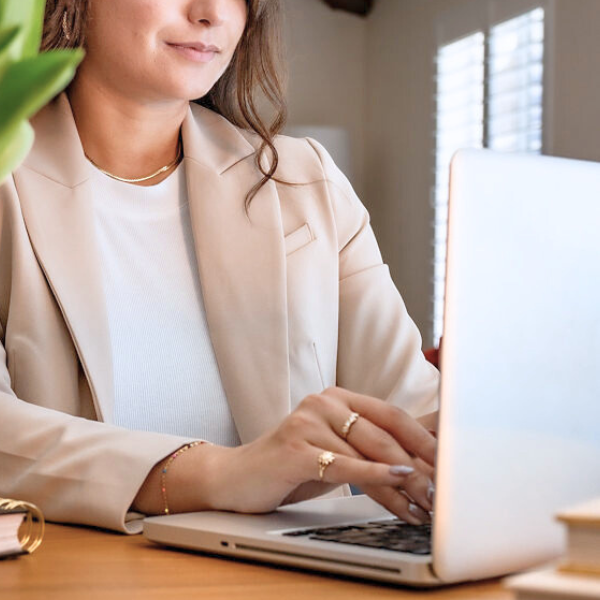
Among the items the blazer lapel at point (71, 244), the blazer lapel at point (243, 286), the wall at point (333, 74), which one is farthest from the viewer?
the wall at point (333, 74)

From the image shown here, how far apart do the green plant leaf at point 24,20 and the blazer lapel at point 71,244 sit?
1012mm

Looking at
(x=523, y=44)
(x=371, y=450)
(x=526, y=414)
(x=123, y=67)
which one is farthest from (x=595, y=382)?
(x=523, y=44)

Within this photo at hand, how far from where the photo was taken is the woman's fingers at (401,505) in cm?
82

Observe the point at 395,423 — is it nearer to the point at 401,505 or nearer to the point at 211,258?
the point at 401,505

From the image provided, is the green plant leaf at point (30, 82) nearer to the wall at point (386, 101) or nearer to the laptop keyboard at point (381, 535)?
the laptop keyboard at point (381, 535)

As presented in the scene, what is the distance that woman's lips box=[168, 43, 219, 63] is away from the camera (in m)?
1.45

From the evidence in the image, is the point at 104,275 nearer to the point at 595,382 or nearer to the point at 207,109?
the point at 207,109

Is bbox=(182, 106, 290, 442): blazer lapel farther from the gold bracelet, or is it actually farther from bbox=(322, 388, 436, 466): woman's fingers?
bbox=(322, 388, 436, 466): woman's fingers

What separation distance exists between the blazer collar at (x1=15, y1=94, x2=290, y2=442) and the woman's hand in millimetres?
511

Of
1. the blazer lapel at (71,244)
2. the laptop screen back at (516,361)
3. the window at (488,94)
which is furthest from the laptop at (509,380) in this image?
the window at (488,94)

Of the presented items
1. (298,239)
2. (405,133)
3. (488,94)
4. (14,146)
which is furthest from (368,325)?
(405,133)

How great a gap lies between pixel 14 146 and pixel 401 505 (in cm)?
56

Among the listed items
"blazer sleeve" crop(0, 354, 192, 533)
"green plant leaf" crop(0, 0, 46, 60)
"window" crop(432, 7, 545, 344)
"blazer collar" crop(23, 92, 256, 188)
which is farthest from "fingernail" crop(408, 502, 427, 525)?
"window" crop(432, 7, 545, 344)

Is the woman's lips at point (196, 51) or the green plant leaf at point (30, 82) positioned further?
the woman's lips at point (196, 51)
